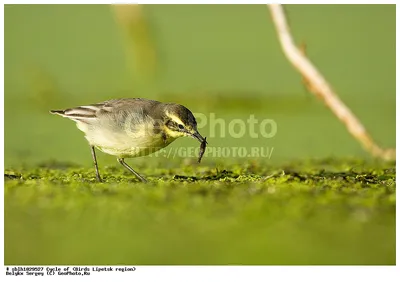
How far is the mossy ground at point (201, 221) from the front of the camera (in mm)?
6207

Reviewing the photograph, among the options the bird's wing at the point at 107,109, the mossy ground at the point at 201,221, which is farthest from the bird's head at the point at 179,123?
the mossy ground at the point at 201,221

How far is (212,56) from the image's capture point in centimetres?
1602

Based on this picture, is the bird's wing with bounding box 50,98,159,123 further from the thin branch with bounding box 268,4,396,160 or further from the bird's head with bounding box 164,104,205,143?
the thin branch with bounding box 268,4,396,160

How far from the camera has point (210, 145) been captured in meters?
11.5

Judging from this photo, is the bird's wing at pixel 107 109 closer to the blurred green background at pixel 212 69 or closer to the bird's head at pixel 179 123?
the bird's head at pixel 179 123

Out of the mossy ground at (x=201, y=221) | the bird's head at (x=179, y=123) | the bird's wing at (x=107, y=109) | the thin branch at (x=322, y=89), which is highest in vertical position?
the thin branch at (x=322, y=89)

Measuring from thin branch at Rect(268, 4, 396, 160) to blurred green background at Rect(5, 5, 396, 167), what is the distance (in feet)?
2.96

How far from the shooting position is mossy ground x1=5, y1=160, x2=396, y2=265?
621cm

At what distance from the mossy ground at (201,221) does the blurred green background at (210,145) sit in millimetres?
17

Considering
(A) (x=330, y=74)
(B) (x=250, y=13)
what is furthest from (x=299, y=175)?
(B) (x=250, y=13)

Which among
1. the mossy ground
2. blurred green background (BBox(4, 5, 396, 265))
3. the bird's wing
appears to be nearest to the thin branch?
blurred green background (BBox(4, 5, 396, 265))

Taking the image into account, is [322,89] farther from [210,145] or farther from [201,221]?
[201,221]

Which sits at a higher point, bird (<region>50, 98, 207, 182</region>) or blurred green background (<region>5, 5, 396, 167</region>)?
blurred green background (<region>5, 5, 396, 167</region>)

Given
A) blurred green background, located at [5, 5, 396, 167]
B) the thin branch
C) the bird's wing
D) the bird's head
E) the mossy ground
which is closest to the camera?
the mossy ground
